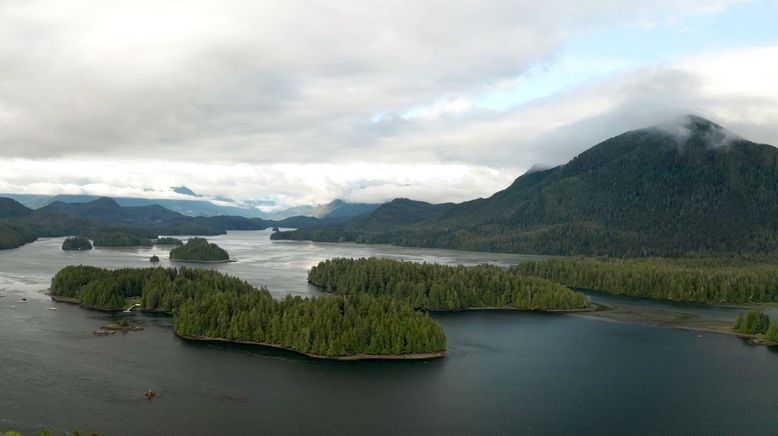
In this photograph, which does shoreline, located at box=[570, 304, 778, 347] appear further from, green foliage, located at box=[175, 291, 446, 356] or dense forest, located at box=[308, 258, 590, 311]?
green foliage, located at box=[175, 291, 446, 356]

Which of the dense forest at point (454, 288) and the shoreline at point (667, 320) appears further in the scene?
the dense forest at point (454, 288)

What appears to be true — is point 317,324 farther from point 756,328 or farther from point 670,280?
point 670,280

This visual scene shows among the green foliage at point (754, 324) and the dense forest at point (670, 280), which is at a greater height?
the dense forest at point (670, 280)

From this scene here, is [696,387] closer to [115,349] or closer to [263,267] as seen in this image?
[115,349]

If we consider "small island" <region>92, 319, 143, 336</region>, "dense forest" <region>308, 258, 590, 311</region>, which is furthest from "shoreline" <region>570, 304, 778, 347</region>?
"small island" <region>92, 319, 143, 336</region>

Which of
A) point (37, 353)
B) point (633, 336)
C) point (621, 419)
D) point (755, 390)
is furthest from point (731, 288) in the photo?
point (37, 353)

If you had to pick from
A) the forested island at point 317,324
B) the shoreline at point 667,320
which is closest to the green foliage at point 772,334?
the shoreline at point 667,320

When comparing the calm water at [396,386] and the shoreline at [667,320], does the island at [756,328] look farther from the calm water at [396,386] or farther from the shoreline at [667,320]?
the calm water at [396,386]
